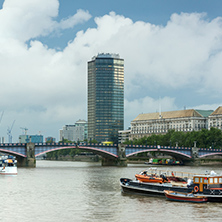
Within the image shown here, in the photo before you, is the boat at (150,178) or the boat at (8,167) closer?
the boat at (150,178)

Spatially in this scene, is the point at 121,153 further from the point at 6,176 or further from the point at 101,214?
the point at 101,214

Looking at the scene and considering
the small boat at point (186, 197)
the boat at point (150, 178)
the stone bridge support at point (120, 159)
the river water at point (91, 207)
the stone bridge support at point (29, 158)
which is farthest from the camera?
the stone bridge support at point (120, 159)

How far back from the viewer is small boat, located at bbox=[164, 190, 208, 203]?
51375 millimetres

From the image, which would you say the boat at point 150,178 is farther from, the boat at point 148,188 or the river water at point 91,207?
the river water at point 91,207

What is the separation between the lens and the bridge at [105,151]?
424 feet

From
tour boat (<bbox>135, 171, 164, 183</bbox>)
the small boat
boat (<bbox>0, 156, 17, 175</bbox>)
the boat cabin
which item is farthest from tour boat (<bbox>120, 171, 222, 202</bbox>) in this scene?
boat (<bbox>0, 156, 17, 175</bbox>)

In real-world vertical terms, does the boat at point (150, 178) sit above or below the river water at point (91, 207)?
above

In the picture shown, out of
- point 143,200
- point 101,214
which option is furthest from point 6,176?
point 101,214

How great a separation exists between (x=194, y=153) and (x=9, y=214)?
359ft

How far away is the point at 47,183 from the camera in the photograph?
74.8 meters

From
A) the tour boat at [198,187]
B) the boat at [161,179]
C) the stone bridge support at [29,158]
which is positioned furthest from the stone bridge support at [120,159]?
the tour boat at [198,187]

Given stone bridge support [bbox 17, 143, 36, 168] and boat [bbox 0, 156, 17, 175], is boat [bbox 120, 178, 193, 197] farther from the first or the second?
stone bridge support [bbox 17, 143, 36, 168]

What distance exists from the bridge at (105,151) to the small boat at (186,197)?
78.2 meters

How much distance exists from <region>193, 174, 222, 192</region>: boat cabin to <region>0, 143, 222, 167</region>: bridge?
7882 cm
